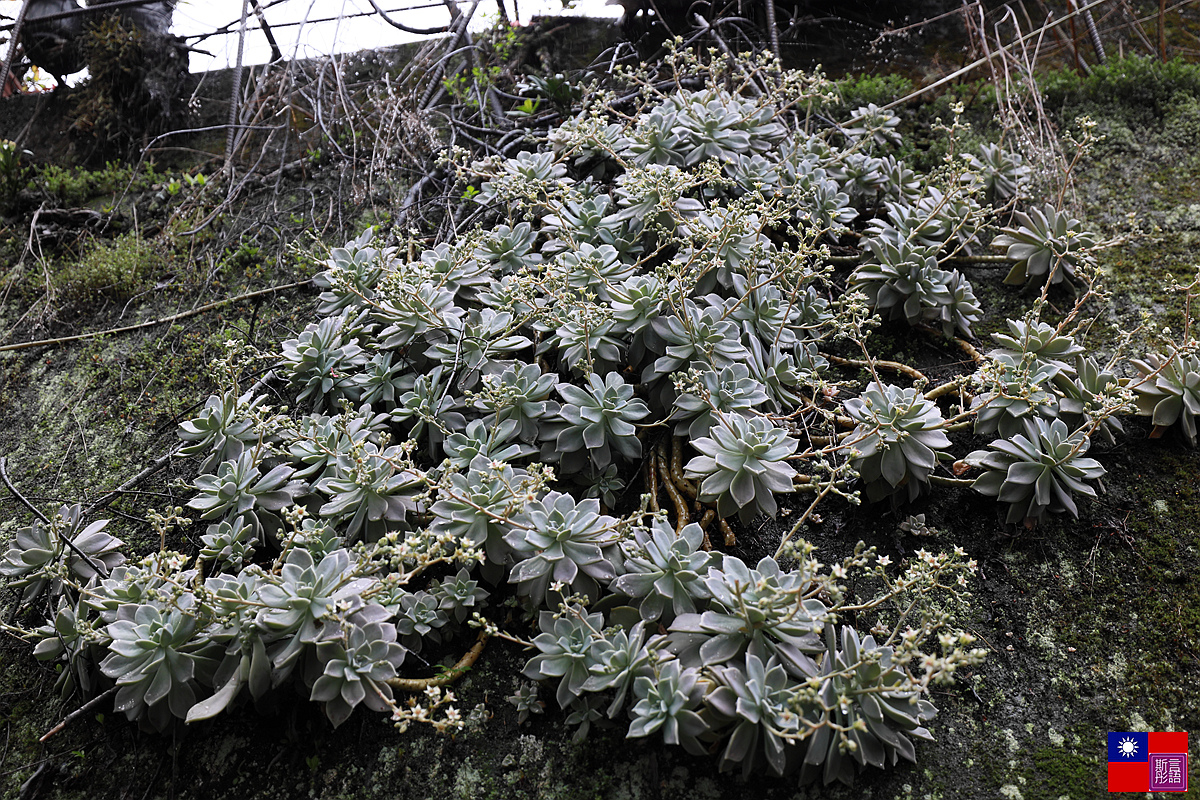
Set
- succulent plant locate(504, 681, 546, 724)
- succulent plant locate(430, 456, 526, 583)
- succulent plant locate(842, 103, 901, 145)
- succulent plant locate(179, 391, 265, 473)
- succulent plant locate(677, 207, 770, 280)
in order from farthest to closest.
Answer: succulent plant locate(842, 103, 901, 145)
succulent plant locate(677, 207, 770, 280)
succulent plant locate(179, 391, 265, 473)
succulent plant locate(430, 456, 526, 583)
succulent plant locate(504, 681, 546, 724)

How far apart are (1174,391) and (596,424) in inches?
68.1

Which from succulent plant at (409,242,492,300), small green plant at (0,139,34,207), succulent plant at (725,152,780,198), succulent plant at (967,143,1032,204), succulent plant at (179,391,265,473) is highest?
small green plant at (0,139,34,207)

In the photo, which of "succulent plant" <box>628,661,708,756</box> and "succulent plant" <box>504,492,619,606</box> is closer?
"succulent plant" <box>628,661,708,756</box>

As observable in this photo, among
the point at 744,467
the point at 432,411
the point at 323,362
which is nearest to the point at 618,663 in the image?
the point at 744,467

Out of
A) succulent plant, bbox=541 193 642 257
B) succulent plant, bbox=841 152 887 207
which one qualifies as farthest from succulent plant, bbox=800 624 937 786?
succulent plant, bbox=841 152 887 207

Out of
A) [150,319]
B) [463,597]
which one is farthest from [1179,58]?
[150,319]

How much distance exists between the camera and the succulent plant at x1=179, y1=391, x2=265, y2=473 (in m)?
2.12

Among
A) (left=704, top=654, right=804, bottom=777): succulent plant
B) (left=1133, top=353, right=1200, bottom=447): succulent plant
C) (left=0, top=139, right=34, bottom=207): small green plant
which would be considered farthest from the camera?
(left=0, top=139, right=34, bottom=207): small green plant

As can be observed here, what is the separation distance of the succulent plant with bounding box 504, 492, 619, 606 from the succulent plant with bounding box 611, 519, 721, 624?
69mm

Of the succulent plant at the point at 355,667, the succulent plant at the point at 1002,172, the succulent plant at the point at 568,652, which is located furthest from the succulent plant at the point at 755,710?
the succulent plant at the point at 1002,172

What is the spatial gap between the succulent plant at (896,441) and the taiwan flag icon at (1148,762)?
2.33 feet

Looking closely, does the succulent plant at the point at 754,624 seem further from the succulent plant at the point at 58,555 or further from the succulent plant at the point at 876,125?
the succulent plant at the point at 876,125

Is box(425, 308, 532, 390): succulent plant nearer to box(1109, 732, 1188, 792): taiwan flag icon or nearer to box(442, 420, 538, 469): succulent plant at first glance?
box(442, 420, 538, 469): succulent plant

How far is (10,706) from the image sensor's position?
1.85m
